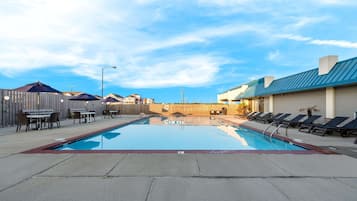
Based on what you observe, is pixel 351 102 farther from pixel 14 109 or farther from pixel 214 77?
pixel 214 77

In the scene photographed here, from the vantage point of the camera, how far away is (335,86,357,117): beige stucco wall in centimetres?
945

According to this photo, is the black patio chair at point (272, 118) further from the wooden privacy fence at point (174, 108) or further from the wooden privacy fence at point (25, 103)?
the wooden privacy fence at point (25, 103)

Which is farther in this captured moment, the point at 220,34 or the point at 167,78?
the point at 167,78

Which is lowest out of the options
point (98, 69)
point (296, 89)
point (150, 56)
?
point (296, 89)

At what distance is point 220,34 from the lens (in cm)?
1881

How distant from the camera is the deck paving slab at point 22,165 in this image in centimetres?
352

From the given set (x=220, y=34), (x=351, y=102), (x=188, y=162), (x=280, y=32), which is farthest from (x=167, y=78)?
(x=188, y=162)

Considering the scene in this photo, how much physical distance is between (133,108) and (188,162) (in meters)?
23.3

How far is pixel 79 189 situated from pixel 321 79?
12.0 m

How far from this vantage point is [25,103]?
1253 centimetres

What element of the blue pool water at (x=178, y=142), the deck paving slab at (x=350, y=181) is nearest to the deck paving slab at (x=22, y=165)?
the blue pool water at (x=178, y=142)

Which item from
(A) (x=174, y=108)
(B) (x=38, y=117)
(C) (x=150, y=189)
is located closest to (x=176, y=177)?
(C) (x=150, y=189)

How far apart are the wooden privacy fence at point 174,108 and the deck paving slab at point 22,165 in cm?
2188

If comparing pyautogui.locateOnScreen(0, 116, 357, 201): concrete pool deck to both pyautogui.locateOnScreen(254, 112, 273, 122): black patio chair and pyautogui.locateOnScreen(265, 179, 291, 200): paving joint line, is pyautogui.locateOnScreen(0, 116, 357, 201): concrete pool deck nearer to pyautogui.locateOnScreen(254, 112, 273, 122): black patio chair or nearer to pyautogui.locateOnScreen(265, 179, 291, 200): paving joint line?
pyautogui.locateOnScreen(265, 179, 291, 200): paving joint line
